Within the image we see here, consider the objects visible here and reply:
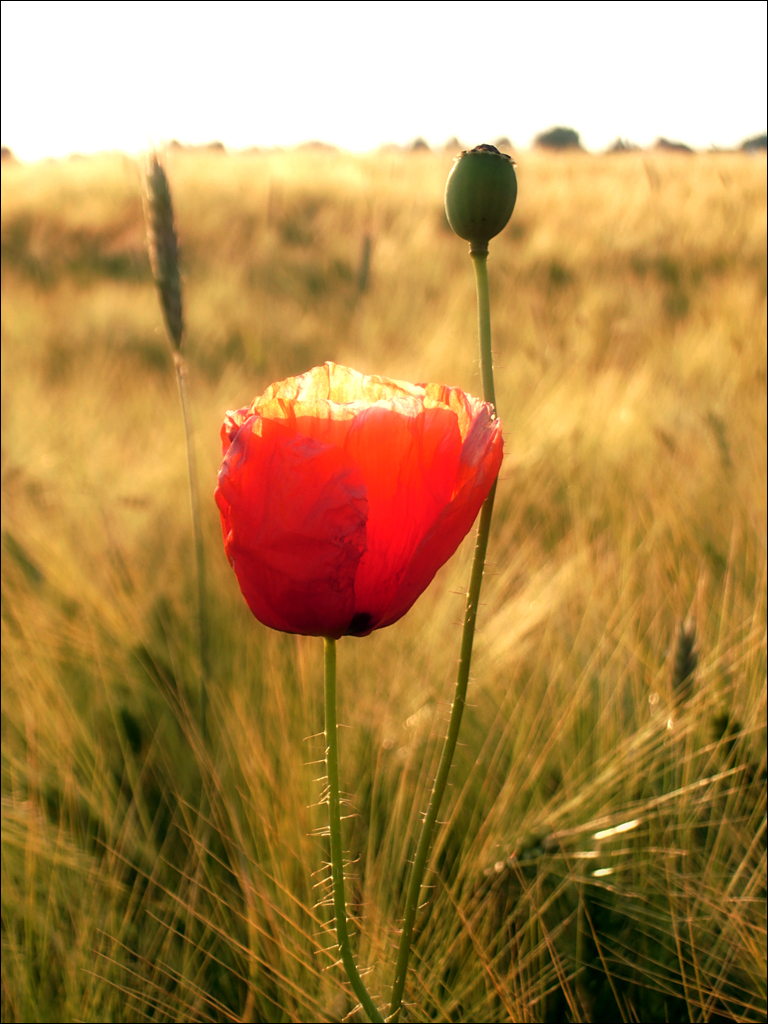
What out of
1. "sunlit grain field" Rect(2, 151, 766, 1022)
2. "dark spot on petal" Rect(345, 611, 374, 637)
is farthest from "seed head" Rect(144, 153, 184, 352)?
"dark spot on petal" Rect(345, 611, 374, 637)

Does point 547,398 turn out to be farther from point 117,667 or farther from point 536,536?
point 117,667

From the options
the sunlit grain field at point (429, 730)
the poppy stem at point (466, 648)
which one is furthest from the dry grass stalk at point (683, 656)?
the poppy stem at point (466, 648)

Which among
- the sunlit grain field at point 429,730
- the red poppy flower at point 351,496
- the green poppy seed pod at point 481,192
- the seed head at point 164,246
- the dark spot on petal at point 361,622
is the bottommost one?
the sunlit grain field at point 429,730

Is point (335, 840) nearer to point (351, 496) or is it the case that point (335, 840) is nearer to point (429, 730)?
point (351, 496)

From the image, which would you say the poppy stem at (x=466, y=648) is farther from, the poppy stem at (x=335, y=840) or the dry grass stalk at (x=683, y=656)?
the dry grass stalk at (x=683, y=656)

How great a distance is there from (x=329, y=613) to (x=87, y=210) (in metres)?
4.02

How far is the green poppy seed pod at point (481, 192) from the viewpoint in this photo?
0.33m

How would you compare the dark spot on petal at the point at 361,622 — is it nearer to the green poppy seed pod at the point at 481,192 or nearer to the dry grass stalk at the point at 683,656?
the green poppy seed pod at the point at 481,192

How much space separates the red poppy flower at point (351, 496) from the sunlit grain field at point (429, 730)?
174 mm

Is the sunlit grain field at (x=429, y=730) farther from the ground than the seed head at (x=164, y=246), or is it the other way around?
the seed head at (x=164, y=246)

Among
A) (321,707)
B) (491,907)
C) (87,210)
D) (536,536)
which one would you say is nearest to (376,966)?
(491,907)

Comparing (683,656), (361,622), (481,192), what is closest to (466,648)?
(361,622)

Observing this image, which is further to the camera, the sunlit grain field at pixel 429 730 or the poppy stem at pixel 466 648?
the sunlit grain field at pixel 429 730

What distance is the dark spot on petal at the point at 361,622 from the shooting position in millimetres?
327
